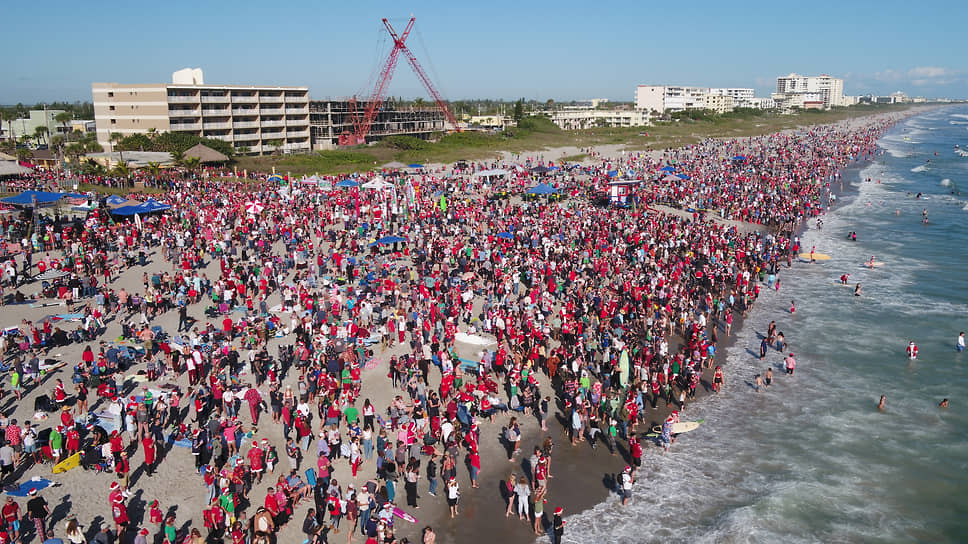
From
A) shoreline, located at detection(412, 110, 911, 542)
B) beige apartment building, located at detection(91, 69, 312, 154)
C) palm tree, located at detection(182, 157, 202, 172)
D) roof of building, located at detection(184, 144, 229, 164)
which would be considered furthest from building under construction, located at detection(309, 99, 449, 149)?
shoreline, located at detection(412, 110, 911, 542)

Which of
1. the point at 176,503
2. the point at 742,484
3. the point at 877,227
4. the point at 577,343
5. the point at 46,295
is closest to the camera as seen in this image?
the point at 176,503

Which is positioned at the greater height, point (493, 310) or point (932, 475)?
point (493, 310)

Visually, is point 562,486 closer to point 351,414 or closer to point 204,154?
point 351,414

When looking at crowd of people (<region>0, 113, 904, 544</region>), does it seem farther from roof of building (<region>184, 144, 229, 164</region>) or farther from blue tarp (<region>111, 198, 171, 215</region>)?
roof of building (<region>184, 144, 229, 164</region>)

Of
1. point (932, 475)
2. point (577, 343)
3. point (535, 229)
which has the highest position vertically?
point (535, 229)

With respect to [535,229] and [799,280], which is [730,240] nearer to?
[799,280]

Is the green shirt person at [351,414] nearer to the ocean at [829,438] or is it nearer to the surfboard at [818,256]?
the ocean at [829,438]

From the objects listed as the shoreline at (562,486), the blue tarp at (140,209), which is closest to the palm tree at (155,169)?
the blue tarp at (140,209)

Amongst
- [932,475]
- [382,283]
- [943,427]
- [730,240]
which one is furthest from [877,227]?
[382,283]
